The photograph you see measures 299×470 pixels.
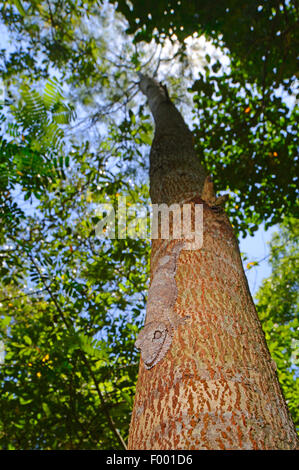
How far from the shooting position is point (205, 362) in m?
0.96

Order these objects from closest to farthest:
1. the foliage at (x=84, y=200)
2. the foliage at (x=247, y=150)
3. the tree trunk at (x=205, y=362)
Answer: the tree trunk at (x=205, y=362), the foliage at (x=84, y=200), the foliage at (x=247, y=150)

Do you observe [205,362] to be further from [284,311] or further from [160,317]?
[284,311]

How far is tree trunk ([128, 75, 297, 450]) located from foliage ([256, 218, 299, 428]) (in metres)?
2.37

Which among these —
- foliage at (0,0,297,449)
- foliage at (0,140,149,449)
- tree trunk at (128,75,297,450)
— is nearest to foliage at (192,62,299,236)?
foliage at (0,0,297,449)

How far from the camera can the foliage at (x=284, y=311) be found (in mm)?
3549

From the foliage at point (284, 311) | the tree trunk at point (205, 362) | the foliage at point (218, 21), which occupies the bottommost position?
the tree trunk at point (205, 362)

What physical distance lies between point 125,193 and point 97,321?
2735 mm

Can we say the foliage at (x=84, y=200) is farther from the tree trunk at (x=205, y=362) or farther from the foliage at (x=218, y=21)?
the tree trunk at (x=205, y=362)

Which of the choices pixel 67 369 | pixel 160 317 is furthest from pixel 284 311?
pixel 160 317

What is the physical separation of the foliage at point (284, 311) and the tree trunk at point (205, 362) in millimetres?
2367

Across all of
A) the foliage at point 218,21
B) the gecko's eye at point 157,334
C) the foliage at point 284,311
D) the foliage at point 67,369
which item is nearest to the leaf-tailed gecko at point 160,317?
the gecko's eye at point 157,334

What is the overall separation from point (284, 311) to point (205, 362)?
23.3ft

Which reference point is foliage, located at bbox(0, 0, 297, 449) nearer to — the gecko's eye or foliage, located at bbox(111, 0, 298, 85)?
foliage, located at bbox(111, 0, 298, 85)

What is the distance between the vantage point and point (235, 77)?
17.1 ft
